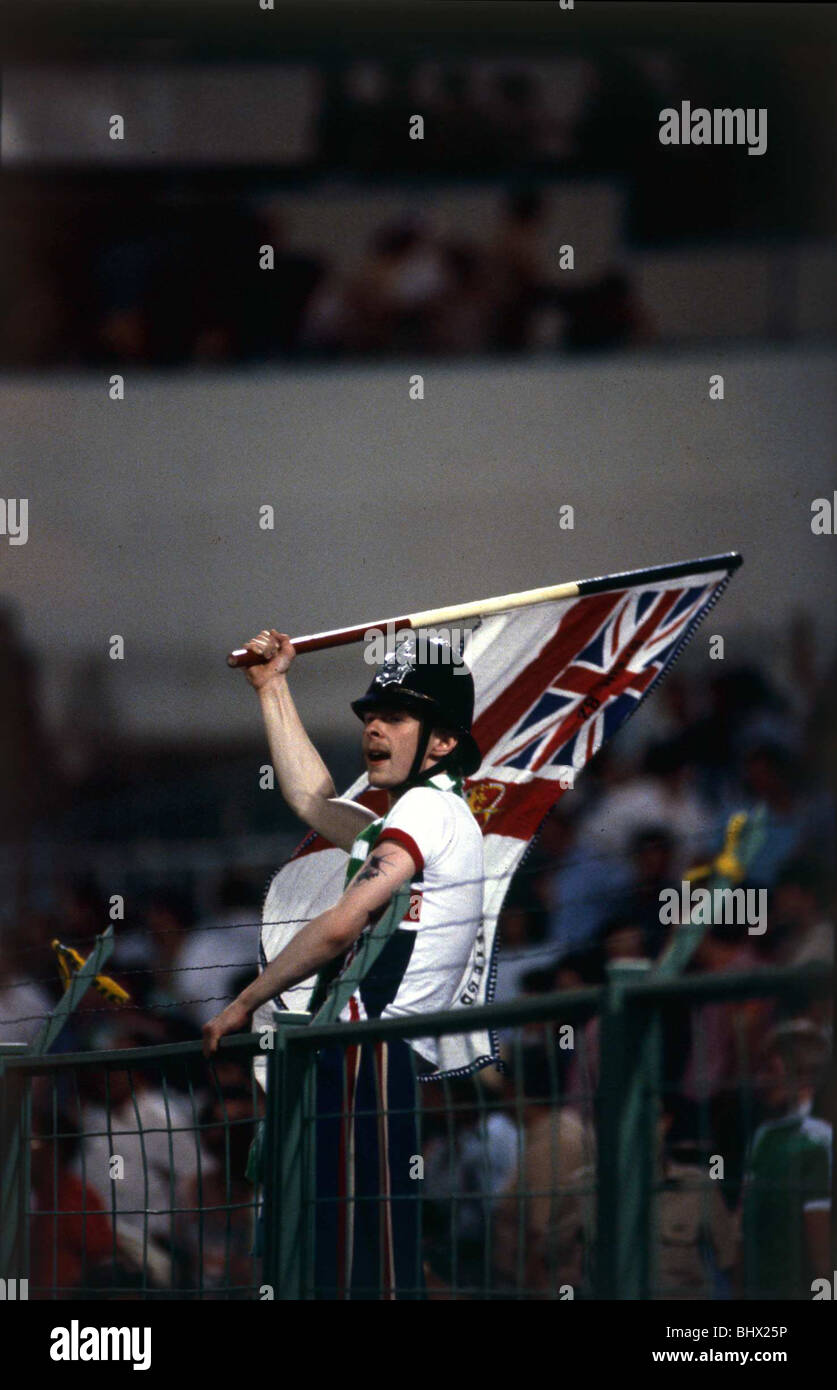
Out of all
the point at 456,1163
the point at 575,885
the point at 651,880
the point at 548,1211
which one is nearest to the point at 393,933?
the point at 456,1163

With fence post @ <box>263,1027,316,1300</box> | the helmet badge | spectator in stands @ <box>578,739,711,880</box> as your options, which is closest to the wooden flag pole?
the helmet badge

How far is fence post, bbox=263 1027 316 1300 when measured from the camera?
2.82m

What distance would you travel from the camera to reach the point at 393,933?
307 centimetres

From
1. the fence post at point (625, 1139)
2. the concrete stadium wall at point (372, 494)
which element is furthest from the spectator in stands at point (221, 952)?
the fence post at point (625, 1139)

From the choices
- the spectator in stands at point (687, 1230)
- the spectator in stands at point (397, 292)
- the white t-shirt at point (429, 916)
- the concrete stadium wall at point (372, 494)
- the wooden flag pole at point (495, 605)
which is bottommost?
the spectator in stands at point (687, 1230)

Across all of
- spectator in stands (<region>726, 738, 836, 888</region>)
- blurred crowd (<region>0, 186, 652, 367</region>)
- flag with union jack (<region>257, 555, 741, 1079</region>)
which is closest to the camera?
flag with union jack (<region>257, 555, 741, 1079</region>)

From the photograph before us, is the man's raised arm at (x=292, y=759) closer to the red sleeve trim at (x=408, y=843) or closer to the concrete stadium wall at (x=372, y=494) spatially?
the red sleeve trim at (x=408, y=843)

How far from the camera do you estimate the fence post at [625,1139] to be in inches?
85.4

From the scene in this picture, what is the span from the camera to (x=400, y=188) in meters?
5.16

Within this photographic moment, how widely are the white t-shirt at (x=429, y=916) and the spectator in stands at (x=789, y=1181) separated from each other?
2.09ft

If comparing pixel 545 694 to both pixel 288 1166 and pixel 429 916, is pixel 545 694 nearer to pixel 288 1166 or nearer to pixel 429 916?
pixel 429 916

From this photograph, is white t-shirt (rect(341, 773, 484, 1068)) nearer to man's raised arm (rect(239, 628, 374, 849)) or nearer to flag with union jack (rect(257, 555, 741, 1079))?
flag with union jack (rect(257, 555, 741, 1079))

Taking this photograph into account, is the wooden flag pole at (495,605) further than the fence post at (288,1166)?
Yes

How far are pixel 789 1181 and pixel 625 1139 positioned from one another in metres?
0.32
